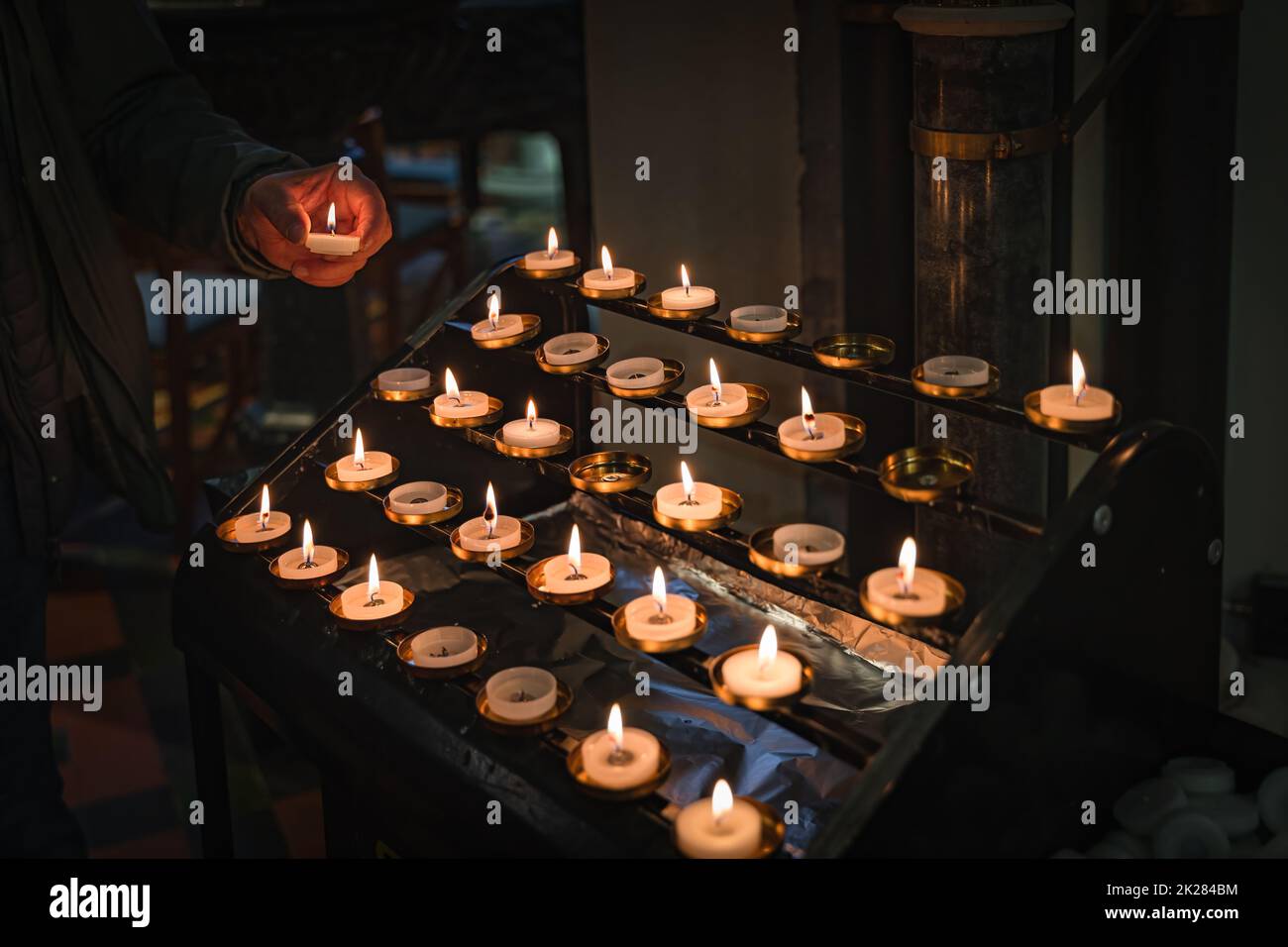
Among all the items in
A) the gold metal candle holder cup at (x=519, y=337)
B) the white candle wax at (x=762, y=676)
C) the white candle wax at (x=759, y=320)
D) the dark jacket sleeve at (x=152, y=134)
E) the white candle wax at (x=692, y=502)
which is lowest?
the white candle wax at (x=762, y=676)

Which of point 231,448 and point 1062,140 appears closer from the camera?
point 1062,140

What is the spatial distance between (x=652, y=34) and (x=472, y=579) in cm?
170

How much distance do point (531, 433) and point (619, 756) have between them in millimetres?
685

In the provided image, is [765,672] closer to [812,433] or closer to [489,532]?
[812,433]

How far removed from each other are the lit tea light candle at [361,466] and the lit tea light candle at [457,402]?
133 mm

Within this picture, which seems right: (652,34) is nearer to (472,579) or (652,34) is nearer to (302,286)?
(472,579)

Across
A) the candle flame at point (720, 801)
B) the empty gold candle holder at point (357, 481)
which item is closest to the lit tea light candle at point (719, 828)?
the candle flame at point (720, 801)

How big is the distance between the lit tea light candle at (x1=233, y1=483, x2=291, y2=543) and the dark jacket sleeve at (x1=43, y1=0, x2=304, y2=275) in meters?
0.42

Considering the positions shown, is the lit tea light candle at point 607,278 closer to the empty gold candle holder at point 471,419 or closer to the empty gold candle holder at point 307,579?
the empty gold candle holder at point 471,419

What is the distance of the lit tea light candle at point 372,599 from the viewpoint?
2.04m

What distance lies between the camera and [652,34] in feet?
11.4

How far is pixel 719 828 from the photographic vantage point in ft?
4.88

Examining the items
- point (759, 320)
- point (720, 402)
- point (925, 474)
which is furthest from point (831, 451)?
point (759, 320)
